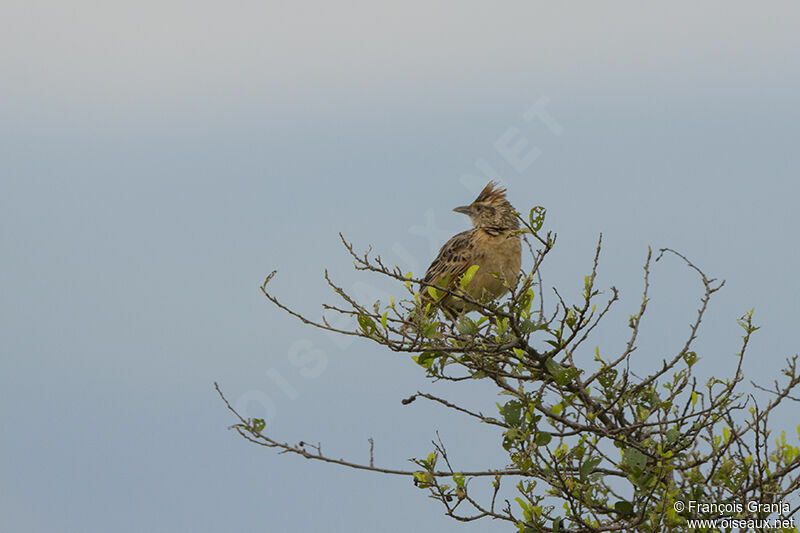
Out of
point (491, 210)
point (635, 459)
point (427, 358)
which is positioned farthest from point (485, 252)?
point (635, 459)

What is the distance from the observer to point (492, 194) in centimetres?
945

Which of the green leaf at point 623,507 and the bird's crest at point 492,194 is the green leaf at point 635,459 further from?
the bird's crest at point 492,194

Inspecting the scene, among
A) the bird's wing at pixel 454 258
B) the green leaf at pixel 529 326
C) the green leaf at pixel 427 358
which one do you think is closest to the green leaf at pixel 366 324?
the green leaf at pixel 427 358

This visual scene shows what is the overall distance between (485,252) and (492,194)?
3.59 feet

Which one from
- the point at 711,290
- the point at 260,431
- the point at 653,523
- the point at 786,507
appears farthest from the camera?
the point at 260,431

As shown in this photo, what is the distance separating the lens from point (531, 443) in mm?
5152

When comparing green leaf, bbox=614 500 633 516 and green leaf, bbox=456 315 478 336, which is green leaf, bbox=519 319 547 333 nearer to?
green leaf, bbox=456 315 478 336

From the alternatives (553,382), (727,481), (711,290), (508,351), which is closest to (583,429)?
(553,382)

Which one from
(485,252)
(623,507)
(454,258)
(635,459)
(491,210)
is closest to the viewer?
(635,459)

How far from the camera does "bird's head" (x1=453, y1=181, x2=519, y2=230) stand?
9.02 meters

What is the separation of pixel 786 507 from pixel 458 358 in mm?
2302

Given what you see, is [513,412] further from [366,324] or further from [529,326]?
[366,324]

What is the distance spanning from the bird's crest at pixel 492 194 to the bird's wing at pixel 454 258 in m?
0.55

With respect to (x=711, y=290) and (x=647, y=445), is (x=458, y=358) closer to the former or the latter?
(x=647, y=445)
